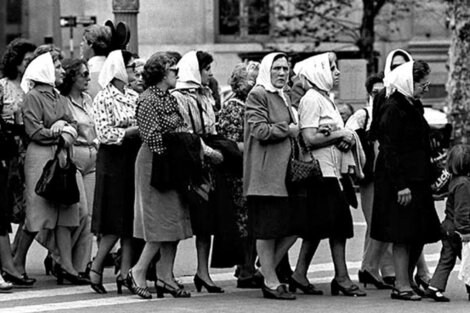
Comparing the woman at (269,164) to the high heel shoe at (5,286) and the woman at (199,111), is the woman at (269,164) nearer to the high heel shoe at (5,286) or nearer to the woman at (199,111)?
the woman at (199,111)

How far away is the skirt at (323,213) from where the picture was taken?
12812mm

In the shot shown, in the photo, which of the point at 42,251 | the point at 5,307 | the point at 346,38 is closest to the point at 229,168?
the point at 5,307

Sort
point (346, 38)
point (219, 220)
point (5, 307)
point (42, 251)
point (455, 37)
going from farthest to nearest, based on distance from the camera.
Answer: point (346, 38) < point (455, 37) < point (42, 251) < point (219, 220) < point (5, 307)

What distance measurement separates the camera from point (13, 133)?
13594 millimetres

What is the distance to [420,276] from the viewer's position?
44.5 ft

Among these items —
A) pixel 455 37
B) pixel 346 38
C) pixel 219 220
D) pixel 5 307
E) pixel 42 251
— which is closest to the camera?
pixel 5 307

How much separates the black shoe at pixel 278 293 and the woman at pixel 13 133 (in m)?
2.27

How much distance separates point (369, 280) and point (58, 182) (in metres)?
2.88

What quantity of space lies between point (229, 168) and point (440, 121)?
16.3m

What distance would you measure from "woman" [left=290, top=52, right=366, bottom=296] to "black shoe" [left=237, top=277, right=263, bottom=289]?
84 cm

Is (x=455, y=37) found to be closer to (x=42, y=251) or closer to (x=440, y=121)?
(x=440, y=121)

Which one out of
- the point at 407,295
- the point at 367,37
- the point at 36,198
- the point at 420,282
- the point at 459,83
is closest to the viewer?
the point at 407,295

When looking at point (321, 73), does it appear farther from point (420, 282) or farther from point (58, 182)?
point (58, 182)

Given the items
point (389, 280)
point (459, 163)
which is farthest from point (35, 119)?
point (459, 163)
